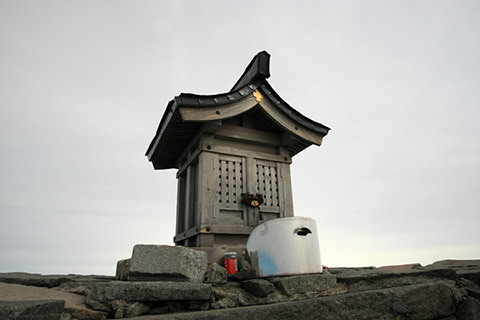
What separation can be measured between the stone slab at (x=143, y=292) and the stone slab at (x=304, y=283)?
959 millimetres

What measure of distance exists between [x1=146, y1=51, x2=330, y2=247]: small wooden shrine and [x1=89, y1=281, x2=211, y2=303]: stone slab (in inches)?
81.3

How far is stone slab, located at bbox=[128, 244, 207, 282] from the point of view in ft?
10.3

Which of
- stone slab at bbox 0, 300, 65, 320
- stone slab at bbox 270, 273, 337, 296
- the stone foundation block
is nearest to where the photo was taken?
stone slab at bbox 0, 300, 65, 320

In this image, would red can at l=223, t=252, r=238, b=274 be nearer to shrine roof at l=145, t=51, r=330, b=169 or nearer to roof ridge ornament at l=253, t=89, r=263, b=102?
shrine roof at l=145, t=51, r=330, b=169

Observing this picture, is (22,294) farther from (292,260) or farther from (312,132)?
(312,132)

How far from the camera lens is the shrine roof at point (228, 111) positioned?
17.1ft

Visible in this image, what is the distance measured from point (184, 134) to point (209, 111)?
1044 mm

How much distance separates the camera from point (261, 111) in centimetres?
615

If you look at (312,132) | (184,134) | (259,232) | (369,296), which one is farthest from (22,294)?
(312,132)

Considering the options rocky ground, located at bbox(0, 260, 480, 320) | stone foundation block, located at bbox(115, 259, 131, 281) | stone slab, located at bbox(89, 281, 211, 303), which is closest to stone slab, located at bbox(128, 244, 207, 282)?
rocky ground, located at bbox(0, 260, 480, 320)

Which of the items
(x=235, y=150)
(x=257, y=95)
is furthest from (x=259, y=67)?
(x=235, y=150)

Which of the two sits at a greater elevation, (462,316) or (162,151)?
(162,151)

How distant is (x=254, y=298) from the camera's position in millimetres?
3236

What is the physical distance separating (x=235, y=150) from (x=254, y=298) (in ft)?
10.3
